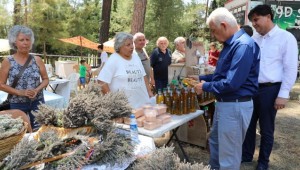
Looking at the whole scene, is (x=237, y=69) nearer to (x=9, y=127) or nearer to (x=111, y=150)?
(x=111, y=150)

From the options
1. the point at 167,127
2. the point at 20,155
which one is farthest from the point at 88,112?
the point at 167,127

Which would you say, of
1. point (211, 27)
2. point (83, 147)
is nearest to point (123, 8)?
point (211, 27)

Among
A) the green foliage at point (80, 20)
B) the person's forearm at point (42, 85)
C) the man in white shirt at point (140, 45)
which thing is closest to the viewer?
the person's forearm at point (42, 85)

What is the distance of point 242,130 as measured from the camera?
215cm

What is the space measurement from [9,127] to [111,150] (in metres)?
0.46

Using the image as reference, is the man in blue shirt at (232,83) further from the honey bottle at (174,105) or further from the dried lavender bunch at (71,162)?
the dried lavender bunch at (71,162)

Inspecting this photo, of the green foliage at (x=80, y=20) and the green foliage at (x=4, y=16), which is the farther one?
the green foliage at (x=4, y=16)

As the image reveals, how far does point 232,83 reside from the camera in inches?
77.8

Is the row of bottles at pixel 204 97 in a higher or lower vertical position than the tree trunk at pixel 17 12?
lower

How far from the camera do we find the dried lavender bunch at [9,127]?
3.60ft

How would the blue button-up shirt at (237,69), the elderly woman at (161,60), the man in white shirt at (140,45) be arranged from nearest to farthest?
the blue button-up shirt at (237,69), the man in white shirt at (140,45), the elderly woman at (161,60)

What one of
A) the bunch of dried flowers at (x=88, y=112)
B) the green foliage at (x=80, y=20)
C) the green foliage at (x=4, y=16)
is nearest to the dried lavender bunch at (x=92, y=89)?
the bunch of dried flowers at (x=88, y=112)

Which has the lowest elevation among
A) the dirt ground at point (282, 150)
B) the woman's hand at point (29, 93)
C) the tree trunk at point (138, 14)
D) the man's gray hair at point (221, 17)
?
the dirt ground at point (282, 150)

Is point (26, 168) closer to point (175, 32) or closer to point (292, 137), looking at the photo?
point (292, 137)
